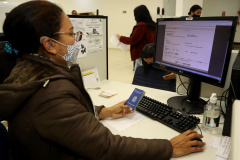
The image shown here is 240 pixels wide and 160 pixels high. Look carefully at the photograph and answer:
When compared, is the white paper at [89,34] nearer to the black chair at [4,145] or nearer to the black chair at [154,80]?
the black chair at [154,80]

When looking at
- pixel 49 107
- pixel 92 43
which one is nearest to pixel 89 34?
pixel 92 43

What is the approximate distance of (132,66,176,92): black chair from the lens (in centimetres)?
169

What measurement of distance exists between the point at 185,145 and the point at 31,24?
752mm

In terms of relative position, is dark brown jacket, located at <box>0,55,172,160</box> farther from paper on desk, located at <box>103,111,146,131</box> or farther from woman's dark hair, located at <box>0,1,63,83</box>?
paper on desk, located at <box>103,111,146,131</box>

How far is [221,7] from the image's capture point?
7008mm

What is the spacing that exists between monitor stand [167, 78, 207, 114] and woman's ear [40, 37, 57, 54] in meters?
0.76

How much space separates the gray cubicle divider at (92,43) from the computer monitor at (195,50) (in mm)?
520

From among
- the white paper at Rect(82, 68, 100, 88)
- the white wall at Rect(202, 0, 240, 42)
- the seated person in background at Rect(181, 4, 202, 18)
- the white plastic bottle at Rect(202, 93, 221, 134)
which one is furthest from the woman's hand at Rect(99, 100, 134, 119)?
the white wall at Rect(202, 0, 240, 42)

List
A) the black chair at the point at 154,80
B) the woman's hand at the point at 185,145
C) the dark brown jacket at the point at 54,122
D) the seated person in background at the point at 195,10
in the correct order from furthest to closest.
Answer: the seated person in background at the point at 195,10 < the black chair at the point at 154,80 < the woman's hand at the point at 185,145 < the dark brown jacket at the point at 54,122

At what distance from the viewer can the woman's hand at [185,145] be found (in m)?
0.76

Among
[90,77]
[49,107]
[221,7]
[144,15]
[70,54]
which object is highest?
[221,7]

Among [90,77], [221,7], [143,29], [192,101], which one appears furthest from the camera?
[221,7]

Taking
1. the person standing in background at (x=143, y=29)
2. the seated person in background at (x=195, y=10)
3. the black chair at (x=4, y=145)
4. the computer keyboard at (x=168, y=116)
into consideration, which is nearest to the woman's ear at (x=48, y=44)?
the black chair at (x=4, y=145)

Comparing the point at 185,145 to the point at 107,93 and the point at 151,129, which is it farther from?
the point at 107,93
